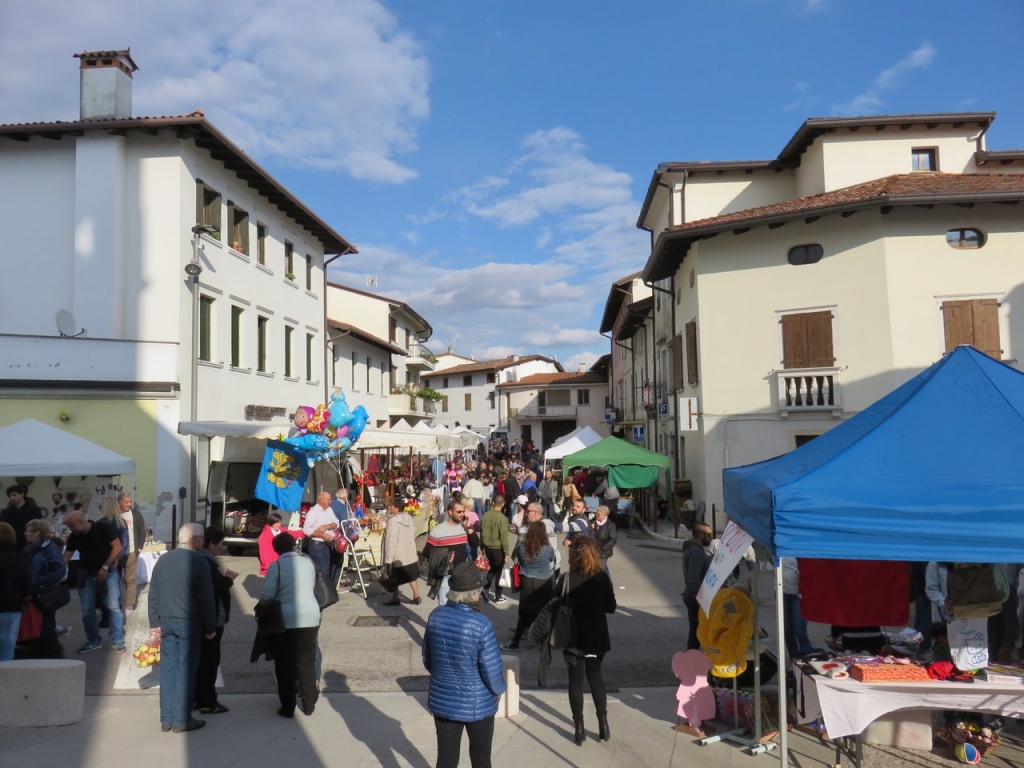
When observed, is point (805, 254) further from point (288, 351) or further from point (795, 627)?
point (288, 351)

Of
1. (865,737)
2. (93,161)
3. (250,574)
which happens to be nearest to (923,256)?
(865,737)

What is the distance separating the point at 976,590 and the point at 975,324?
12577mm

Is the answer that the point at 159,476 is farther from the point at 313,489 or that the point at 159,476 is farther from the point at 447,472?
the point at 447,472

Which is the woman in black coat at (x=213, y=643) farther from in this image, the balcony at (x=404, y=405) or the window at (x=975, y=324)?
the balcony at (x=404, y=405)

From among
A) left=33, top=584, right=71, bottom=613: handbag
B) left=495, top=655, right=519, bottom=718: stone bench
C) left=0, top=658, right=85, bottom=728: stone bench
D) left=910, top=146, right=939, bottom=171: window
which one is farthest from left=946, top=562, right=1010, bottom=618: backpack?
left=910, top=146, right=939, bottom=171: window

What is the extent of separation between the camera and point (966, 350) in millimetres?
5934

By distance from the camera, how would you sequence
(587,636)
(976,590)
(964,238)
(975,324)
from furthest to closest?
(964,238)
(975,324)
(587,636)
(976,590)

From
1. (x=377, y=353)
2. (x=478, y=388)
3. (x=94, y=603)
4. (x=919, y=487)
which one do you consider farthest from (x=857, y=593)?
(x=478, y=388)

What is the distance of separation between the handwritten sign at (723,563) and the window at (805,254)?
12572mm

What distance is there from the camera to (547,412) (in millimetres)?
59062

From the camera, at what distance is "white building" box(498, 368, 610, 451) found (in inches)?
2312

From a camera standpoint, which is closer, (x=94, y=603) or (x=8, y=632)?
(x=8, y=632)

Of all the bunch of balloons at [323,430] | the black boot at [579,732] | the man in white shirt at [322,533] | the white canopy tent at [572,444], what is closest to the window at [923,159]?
the white canopy tent at [572,444]

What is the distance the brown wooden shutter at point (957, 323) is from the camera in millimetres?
16062
